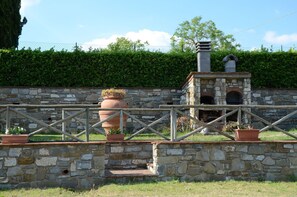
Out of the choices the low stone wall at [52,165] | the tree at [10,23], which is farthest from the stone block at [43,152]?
the tree at [10,23]

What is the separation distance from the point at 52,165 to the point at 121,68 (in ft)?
27.5

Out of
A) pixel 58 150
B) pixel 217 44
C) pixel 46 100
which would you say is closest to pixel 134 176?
pixel 58 150

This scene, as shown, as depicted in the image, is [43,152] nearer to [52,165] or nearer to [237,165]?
[52,165]

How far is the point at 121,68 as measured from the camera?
15.4m

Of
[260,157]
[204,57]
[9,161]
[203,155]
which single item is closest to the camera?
[9,161]

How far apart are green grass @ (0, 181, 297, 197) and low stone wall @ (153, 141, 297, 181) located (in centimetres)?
30


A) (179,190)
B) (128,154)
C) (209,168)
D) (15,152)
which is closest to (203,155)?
(209,168)

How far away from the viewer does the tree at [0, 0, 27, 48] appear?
54.1 ft

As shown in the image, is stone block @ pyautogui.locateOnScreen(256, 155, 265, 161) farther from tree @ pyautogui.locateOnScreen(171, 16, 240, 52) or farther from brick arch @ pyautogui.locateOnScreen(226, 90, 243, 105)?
tree @ pyautogui.locateOnScreen(171, 16, 240, 52)

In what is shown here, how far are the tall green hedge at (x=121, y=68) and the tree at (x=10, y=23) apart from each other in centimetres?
244

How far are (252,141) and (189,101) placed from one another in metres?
5.91

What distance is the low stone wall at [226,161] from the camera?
8.03m

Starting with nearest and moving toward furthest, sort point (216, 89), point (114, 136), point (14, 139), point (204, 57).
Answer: point (14, 139), point (114, 136), point (216, 89), point (204, 57)

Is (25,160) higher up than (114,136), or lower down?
lower down
